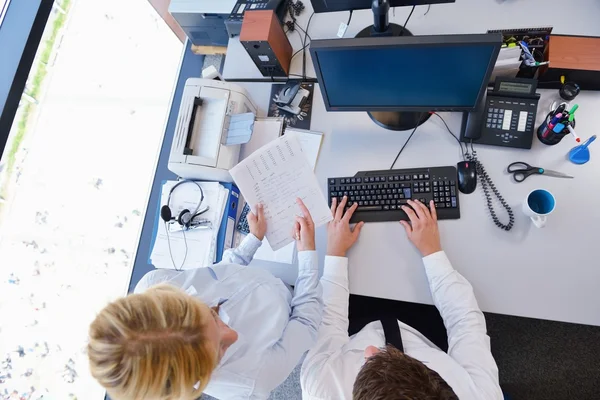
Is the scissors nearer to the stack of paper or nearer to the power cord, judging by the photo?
the power cord

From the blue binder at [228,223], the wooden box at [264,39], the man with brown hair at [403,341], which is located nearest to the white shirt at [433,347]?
the man with brown hair at [403,341]

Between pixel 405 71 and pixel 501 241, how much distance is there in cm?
56

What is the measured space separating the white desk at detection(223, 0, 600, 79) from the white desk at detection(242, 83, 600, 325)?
0.25 metres

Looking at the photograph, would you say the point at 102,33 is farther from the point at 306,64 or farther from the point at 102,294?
the point at 102,294

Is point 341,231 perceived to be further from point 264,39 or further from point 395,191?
point 264,39

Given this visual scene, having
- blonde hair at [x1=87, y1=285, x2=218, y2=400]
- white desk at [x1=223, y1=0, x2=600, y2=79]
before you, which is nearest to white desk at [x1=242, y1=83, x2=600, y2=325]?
white desk at [x1=223, y1=0, x2=600, y2=79]

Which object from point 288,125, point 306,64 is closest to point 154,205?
point 288,125

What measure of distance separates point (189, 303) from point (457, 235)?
2.57ft

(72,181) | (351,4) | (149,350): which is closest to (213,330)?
(149,350)

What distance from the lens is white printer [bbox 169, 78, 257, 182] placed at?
1.20m

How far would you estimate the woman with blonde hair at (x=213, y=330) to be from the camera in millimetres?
675

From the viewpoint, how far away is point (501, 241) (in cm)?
110

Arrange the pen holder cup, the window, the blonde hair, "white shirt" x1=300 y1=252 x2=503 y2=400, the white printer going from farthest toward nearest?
1. the window
2. the white printer
3. the pen holder cup
4. "white shirt" x1=300 y1=252 x2=503 y2=400
5. the blonde hair

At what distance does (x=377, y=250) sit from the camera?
1.17 meters
